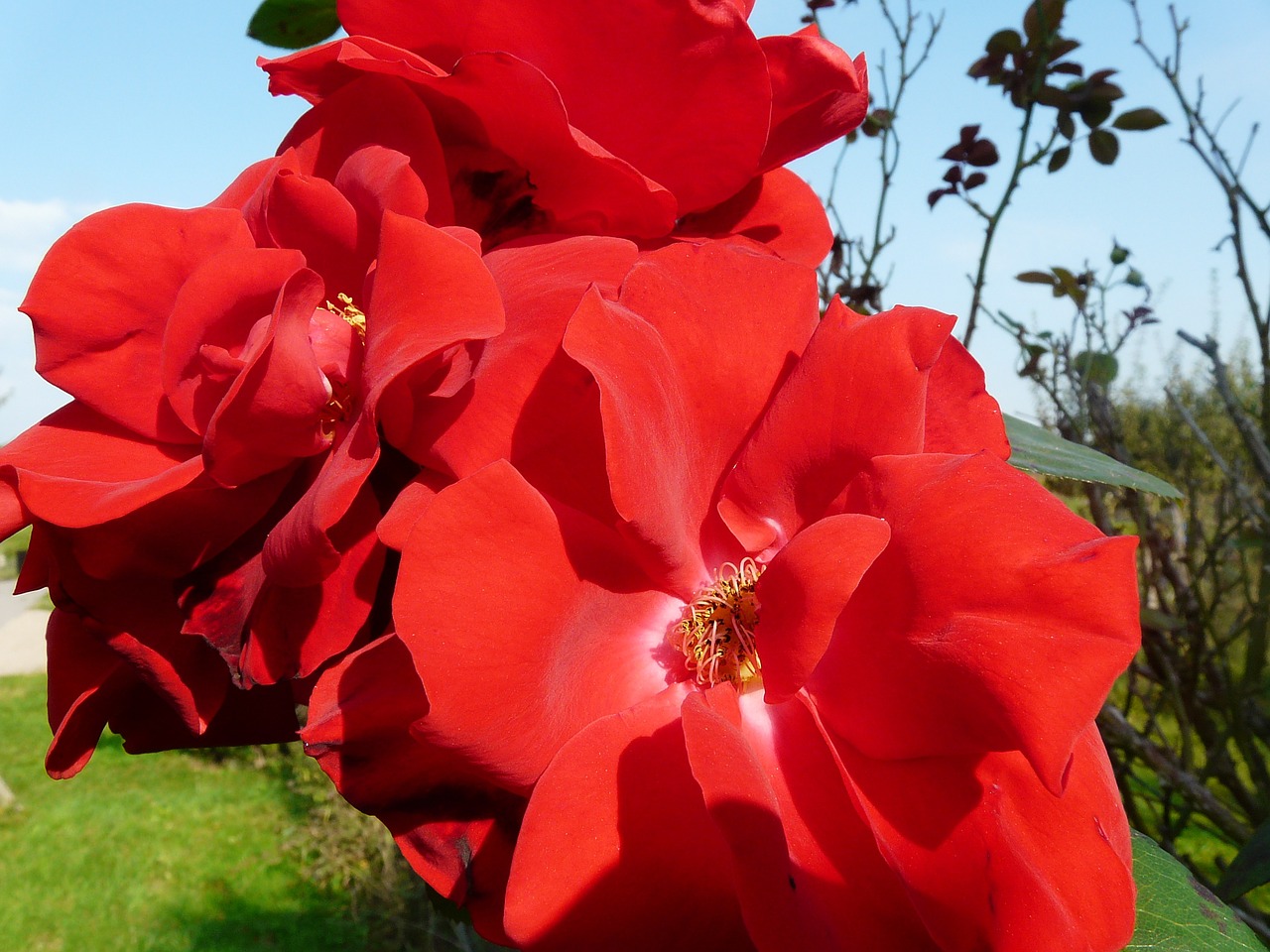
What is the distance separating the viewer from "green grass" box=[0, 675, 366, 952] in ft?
16.4

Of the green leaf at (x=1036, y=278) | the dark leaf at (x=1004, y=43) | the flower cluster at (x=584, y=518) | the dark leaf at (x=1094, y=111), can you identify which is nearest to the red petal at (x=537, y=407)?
the flower cluster at (x=584, y=518)

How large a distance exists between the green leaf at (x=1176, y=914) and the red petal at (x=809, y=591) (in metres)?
0.32

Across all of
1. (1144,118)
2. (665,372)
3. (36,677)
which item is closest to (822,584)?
(665,372)

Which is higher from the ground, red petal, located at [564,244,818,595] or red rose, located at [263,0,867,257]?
red rose, located at [263,0,867,257]

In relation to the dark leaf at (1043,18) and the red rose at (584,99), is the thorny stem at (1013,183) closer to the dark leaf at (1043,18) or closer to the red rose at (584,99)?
the dark leaf at (1043,18)

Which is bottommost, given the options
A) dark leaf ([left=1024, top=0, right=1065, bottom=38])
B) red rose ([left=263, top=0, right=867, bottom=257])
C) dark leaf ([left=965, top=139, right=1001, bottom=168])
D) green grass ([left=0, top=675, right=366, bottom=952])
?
green grass ([left=0, top=675, right=366, bottom=952])

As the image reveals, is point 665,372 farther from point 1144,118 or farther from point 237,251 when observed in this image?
point 1144,118

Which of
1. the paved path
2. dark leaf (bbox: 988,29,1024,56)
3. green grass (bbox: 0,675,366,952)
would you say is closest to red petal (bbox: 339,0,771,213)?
dark leaf (bbox: 988,29,1024,56)

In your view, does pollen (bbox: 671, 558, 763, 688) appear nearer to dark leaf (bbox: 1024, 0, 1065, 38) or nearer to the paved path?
dark leaf (bbox: 1024, 0, 1065, 38)

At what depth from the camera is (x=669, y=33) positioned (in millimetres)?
517

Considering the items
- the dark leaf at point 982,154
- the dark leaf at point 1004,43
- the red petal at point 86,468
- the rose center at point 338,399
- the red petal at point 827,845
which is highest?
the dark leaf at point 1004,43

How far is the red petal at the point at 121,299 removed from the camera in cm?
53

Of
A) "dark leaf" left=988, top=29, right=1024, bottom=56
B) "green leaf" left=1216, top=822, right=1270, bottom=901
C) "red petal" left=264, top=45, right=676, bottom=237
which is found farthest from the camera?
"dark leaf" left=988, top=29, right=1024, bottom=56

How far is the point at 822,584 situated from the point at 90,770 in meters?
8.29
